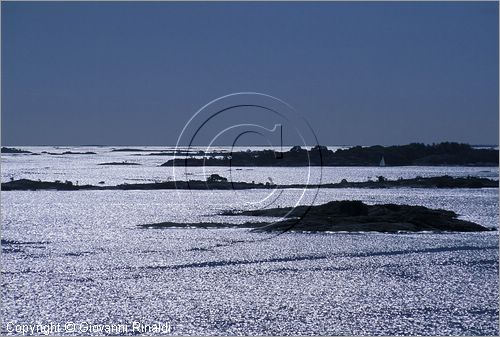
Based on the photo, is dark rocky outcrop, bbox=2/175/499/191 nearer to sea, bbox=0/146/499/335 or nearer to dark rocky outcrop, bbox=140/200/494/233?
sea, bbox=0/146/499/335

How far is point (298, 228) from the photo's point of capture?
53.3 metres

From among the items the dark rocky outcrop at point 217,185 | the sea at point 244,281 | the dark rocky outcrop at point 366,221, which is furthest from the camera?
the dark rocky outcrop at point 217,185

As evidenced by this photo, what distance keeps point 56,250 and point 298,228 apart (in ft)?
54.5

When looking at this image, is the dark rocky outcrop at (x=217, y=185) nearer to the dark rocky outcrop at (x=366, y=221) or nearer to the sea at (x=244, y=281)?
the sea at (x=244, y=281)

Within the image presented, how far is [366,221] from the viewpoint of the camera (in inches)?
2048

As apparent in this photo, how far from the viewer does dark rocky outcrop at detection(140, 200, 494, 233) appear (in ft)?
168

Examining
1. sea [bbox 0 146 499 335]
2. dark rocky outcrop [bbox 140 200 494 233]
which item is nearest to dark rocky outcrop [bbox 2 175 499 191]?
sea [bbox 0 146 499 335]

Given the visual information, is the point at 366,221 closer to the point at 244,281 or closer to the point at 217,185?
the point at 244,281

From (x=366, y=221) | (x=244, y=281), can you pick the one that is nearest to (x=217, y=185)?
(x=366, y=221)

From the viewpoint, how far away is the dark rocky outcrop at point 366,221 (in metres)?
51.1

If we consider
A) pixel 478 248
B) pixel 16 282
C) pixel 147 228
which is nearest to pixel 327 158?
pixel 147 228

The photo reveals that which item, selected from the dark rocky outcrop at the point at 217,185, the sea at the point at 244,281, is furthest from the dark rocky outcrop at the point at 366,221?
the dark rocky outcrop at the point at 217,185

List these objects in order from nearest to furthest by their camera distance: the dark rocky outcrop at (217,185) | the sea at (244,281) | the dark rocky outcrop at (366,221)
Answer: the sea at (244,281) → the dark rocky outcrop at (366,221) → the dark rocky outcrop at (217,185)

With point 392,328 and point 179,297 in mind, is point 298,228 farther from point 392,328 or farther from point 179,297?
point 392,328
